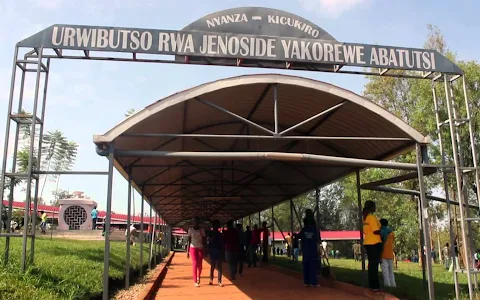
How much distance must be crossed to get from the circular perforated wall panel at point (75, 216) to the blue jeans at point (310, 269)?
1012 inches

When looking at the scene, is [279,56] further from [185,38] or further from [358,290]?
[358,290]

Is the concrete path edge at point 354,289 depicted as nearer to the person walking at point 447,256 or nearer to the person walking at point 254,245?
the person walking at point 254,245

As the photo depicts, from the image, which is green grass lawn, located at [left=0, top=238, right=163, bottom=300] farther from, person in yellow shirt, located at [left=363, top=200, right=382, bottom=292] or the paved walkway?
person in yellow shirt, located at [left=363, top=200, right=382, bottom=292]

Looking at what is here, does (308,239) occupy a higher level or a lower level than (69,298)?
higher

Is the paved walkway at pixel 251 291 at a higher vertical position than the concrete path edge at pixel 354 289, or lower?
lower

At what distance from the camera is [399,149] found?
30.3ft

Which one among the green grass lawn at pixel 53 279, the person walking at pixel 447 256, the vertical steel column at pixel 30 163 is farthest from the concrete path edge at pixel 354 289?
the person walking at pixel 447 256

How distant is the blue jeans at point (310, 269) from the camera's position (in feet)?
32.7

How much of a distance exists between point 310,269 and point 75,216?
26288mm

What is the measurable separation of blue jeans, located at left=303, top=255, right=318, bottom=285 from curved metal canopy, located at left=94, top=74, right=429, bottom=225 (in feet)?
6.97

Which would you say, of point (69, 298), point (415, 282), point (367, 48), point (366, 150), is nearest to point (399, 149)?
point (366, 150)

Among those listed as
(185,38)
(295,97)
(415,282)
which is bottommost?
(415,282)

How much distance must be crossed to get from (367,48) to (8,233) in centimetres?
693

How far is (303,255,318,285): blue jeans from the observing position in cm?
997
